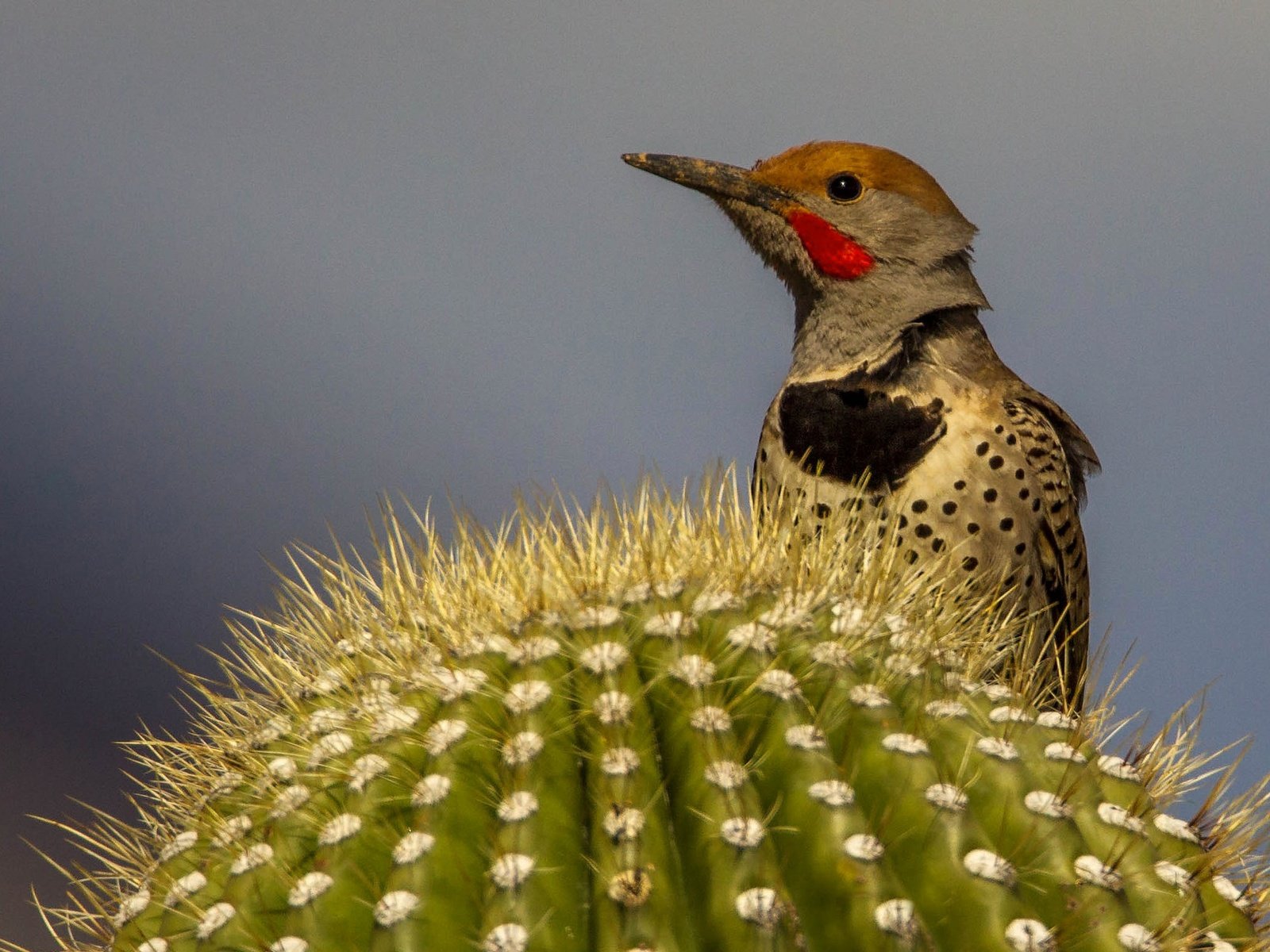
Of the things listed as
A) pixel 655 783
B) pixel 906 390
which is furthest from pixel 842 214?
pixel 655 783

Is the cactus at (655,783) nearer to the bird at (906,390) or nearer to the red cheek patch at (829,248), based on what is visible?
the bird at (906,390)

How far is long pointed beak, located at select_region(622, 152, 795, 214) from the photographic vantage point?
8.70 ft

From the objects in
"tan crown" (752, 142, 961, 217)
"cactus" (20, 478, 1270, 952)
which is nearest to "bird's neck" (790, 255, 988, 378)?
"tan crown" (752, 142, 961, 217)

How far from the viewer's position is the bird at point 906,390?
233cm

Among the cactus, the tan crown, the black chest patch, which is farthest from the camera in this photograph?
the tan crown

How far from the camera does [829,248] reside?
2.63 meters

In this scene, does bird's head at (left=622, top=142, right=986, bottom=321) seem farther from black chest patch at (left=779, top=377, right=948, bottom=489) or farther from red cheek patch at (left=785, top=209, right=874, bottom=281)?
black chest patch at (left=779, top=377, right=948, bottom=489)

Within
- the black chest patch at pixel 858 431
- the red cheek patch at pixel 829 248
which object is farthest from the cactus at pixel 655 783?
the red cheek patch at pixel 829 248

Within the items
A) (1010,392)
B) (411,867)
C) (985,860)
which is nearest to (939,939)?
(985,860)

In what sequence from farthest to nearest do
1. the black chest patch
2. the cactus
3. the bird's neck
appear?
the bird's neck, the black chest patch, the cactus

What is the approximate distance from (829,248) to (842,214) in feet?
0.23

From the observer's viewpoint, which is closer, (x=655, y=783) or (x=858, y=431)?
(x=655, y=783)

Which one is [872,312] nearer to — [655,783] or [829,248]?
[829,248]

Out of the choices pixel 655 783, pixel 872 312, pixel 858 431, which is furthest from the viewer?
pixel 872 312
